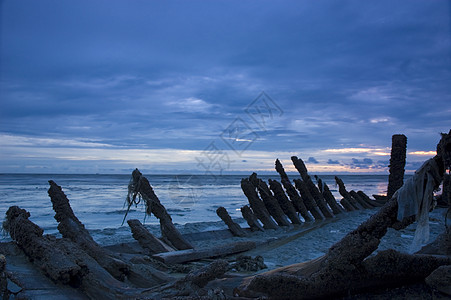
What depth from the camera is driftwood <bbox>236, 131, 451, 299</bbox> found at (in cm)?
278

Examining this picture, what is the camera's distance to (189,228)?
10180 millimetres

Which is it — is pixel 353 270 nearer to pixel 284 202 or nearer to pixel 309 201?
pixel 284 202

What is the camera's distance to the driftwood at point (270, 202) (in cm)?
1023

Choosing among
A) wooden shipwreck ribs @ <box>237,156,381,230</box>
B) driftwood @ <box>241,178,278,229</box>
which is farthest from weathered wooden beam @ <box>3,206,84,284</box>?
driftwood @ <box>241,178,278,229</box>

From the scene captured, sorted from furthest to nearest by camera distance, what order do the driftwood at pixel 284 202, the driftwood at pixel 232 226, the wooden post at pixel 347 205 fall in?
1. the wooden post at pixel 347 205
2. the driftwood at pixel 284 202
3. the driftwood at pixel 232 226

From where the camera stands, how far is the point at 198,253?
580 centimetres

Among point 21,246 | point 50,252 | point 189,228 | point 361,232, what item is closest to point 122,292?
point 50,252

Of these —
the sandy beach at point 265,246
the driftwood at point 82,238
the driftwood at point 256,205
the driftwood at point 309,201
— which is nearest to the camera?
the sandy beach at point 265,246

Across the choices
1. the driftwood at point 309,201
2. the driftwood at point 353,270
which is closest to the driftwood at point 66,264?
the driftwood at point 353,270

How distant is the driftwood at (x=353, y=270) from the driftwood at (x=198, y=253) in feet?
8.85

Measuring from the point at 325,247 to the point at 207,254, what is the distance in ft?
9.18

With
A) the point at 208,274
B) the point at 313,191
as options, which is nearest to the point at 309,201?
the point at 313,191

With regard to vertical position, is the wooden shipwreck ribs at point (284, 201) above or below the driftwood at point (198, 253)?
above

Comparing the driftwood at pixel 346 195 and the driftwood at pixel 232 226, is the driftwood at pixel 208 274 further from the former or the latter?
the driftwood at pixel 346 195
